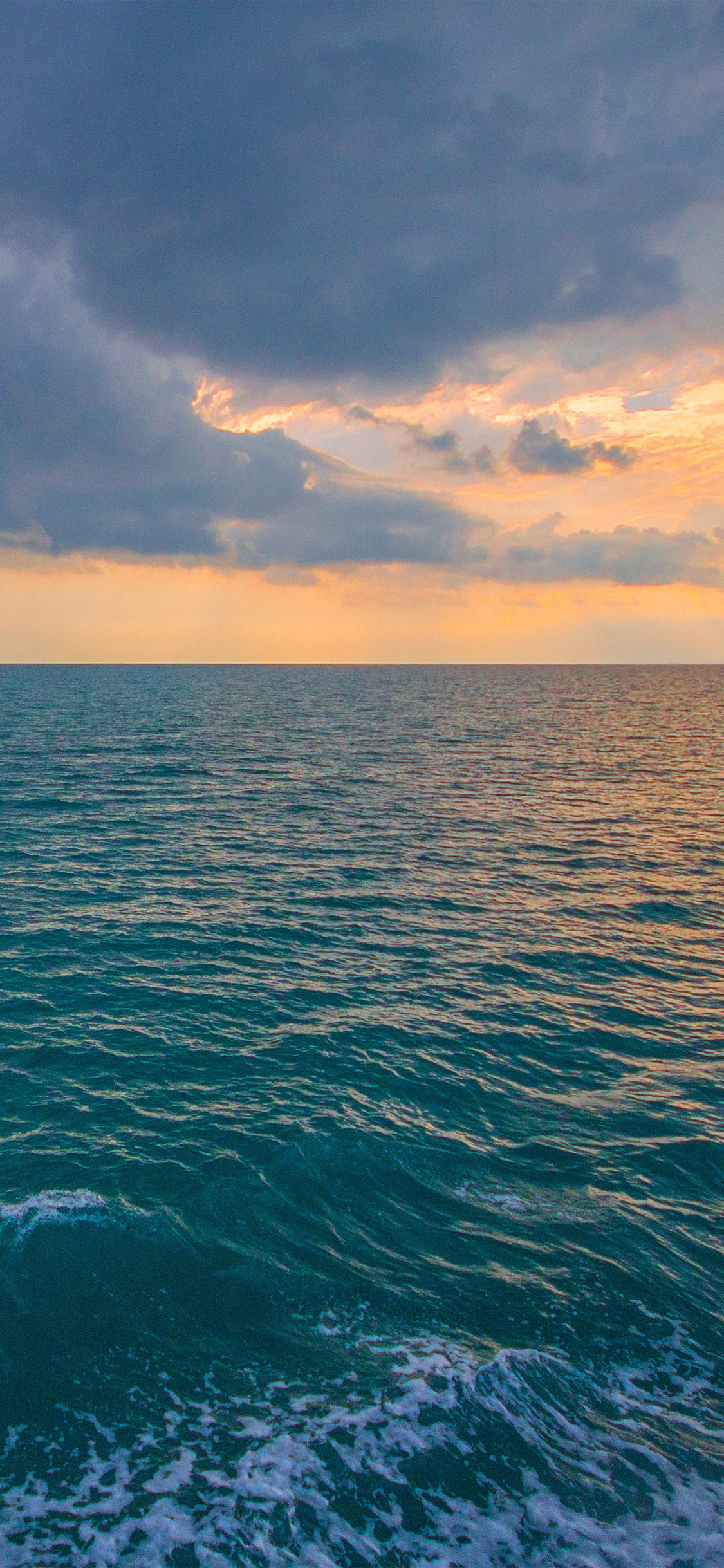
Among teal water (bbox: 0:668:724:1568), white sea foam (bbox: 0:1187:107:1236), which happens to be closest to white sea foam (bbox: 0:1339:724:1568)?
teal water (bbox: 0:668:724:1568)

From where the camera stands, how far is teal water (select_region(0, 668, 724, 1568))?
10398mm

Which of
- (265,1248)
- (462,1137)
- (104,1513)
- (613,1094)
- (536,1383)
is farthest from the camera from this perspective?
(613,1094)

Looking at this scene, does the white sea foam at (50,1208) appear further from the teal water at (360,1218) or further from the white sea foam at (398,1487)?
the white sea foam at (398,1487)

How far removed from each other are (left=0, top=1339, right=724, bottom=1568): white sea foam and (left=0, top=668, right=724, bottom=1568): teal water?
0.14 feet

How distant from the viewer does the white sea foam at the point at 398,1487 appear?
977 centimetres

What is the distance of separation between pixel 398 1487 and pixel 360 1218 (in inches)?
194

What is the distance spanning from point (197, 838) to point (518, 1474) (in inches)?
1415

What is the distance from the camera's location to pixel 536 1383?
39.1 feet

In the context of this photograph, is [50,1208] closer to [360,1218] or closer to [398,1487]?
[360,1218]

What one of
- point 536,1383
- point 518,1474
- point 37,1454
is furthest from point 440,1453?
point 37,1454

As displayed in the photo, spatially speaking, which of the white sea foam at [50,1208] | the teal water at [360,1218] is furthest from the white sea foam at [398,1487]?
the white sea foam at [50,1208]

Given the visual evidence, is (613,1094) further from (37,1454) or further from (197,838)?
(197,838)

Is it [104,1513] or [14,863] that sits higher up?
[14,863]

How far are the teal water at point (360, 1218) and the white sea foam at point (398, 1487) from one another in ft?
0.14
